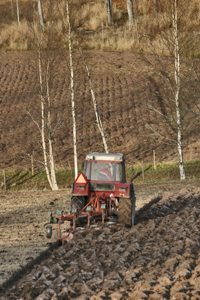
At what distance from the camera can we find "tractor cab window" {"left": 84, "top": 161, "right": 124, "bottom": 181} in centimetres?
1116

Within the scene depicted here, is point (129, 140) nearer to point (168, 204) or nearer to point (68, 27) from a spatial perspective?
point (68, 27)

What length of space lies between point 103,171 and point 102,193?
0.71 meters

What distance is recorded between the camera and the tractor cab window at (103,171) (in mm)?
11164

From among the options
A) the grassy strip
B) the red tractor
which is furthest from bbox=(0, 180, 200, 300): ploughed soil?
the grassy strip

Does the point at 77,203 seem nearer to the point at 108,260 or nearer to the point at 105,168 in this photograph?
the point at 105,168

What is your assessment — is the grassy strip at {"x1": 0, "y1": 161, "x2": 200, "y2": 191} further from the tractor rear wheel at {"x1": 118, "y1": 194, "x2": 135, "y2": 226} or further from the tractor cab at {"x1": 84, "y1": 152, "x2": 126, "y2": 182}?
the tractor rear wheel at {"x1": 118, "y1": 194, "x2": 135, "y2": 226}

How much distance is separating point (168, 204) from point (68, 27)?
12.2 meters

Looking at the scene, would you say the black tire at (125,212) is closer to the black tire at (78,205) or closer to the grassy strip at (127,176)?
the black tire at (78,205)

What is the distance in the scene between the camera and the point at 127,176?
24.2 meters

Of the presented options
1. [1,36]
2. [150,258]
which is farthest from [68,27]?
[1,36]

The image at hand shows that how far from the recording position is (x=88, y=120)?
106 ft

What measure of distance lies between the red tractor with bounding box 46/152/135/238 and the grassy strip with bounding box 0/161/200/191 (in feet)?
38.4

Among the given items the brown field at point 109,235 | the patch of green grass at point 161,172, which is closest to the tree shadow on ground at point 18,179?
the brown field at point 109,235

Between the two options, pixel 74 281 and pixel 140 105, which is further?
pixel 140 105
